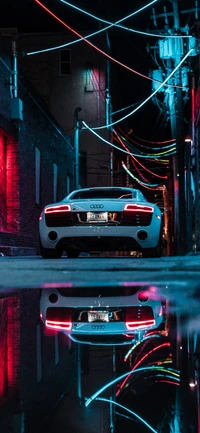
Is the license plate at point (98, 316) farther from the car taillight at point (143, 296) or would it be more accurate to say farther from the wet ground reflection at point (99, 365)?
the car taillight at point (143, 296)

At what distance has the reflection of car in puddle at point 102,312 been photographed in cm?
339

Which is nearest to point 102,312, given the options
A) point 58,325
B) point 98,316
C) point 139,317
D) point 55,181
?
point 98,316

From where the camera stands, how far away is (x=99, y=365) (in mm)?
2625

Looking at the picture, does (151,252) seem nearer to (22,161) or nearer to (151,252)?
(151,252)

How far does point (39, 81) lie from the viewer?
3428 cm

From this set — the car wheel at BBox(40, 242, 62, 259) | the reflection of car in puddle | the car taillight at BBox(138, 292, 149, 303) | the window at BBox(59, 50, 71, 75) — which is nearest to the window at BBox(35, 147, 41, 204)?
the car wheel at BBox(40, 242, 62, 259)

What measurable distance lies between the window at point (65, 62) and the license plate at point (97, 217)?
26.2m

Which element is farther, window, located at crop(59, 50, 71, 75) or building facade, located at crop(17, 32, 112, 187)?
window, located at crop(59, 50, 71, 75)

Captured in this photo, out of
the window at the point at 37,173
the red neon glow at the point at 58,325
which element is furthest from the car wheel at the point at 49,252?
the window at the point at 37,173

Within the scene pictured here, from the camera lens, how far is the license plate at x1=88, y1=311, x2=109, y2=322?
3.80 m

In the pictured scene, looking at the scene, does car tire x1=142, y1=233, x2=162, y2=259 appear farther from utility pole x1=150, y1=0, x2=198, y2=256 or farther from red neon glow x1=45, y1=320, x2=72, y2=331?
utility pole x1=150, y1=0, x2=198, y2=256

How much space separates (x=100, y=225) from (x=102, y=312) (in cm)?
495

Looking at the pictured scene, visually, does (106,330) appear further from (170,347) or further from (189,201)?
(189,201)

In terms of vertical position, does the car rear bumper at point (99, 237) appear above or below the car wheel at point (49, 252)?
above
